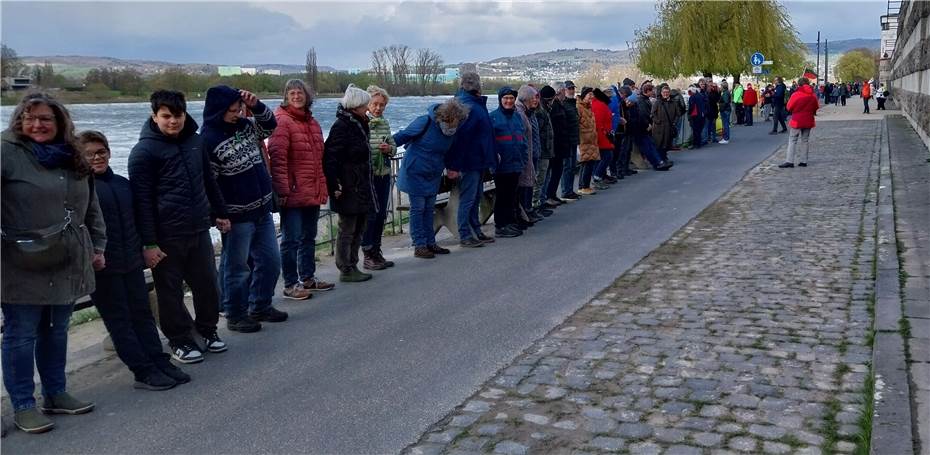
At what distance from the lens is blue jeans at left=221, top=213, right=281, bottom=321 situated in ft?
22.0

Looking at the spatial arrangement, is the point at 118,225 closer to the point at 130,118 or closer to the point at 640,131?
the point at 640,131

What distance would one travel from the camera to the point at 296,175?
25.0 ft

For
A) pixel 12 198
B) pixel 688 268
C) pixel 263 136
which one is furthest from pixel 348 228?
pixel 12 198

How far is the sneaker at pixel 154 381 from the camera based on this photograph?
18.1ft

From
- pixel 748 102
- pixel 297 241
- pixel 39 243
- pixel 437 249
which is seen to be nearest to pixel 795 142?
pixel 437 249

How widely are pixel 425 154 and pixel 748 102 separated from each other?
85.7 ft

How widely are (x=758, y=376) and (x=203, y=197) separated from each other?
3729 millimetres

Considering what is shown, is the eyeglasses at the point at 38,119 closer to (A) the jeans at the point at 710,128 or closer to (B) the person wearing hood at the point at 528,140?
(B) the person wearing hood at the point at 528,140

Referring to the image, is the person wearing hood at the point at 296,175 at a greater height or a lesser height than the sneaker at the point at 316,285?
greater

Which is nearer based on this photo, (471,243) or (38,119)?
(38,119)

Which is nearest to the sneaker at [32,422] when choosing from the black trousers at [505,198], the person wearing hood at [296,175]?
the person wearing hood at [296,175]

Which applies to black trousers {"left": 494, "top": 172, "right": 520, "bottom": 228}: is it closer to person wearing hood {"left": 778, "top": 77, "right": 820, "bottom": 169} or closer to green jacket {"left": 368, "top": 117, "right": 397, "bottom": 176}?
green jacket {"left": 368, "top": 117, "right": 397, "bottom": 176}

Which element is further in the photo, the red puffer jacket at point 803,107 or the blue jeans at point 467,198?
the red puffer jacket at point 803,107

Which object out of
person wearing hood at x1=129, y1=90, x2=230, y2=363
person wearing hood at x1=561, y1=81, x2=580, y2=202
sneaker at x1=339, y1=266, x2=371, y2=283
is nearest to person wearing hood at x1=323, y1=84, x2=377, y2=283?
sneaker at x1=339, y1=266, x2=371, y2=283
